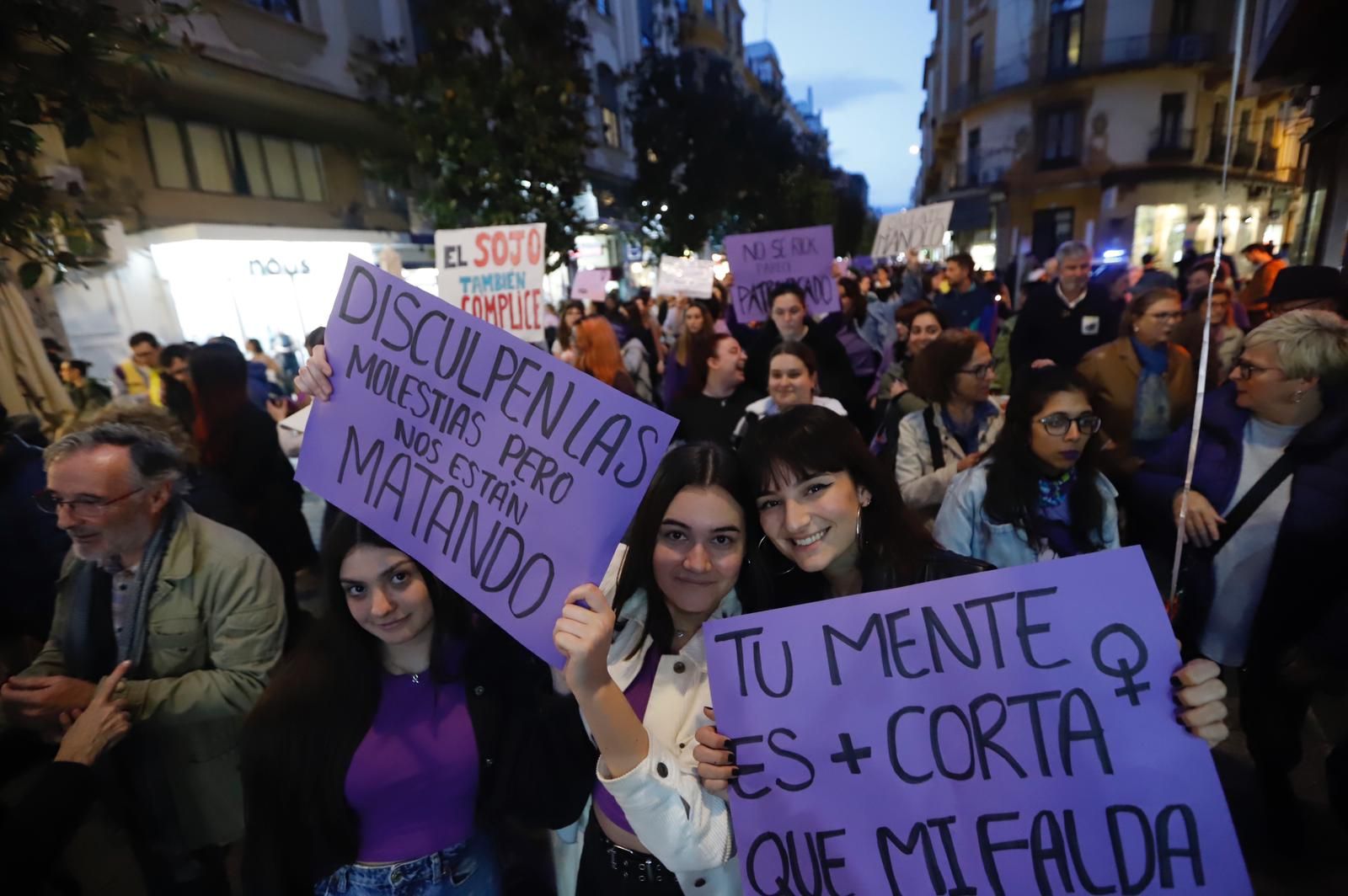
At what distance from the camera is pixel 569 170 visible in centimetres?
1167

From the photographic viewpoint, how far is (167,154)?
33.0ft

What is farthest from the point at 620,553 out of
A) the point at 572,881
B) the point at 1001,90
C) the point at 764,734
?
the point at 1001,90

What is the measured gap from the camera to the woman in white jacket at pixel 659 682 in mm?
1388

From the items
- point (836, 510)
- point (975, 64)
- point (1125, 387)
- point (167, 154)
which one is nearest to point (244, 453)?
point (836, 510)

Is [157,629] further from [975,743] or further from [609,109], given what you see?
[609,109]

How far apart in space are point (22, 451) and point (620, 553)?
278 cm

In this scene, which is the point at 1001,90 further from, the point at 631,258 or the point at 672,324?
the point at 672,324

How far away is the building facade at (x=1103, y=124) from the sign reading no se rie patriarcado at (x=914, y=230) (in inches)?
877

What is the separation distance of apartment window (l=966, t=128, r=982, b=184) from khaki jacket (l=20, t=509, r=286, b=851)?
3611 centimetres

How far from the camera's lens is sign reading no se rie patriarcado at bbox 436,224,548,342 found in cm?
501

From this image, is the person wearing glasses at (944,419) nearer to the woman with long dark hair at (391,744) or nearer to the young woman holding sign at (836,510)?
the young woman holding sign at (836,510)

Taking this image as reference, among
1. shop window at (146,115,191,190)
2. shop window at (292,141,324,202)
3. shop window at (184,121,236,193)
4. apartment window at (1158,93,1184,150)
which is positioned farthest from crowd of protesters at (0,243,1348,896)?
apartment window at (1158,93,1184,150)

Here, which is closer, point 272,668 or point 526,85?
point 272,668

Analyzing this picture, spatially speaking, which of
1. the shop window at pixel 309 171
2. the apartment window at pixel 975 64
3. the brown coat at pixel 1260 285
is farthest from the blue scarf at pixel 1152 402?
the apartment window at pixel 975 64
